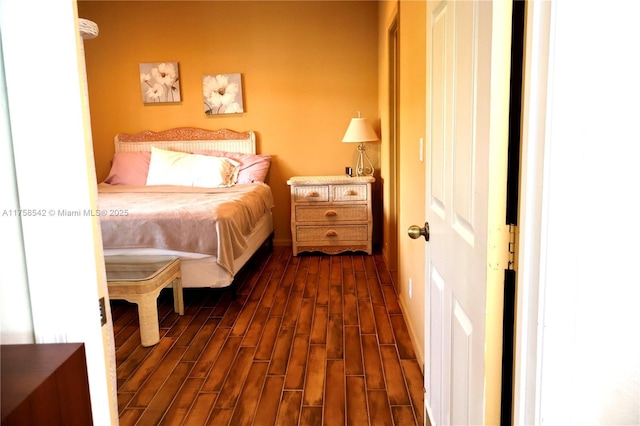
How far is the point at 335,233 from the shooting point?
4391 millimetres

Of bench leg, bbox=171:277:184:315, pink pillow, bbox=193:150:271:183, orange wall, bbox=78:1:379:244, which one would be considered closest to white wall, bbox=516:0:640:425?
bench leg, bbox=171:277:184:315

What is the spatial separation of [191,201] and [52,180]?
2.69 m

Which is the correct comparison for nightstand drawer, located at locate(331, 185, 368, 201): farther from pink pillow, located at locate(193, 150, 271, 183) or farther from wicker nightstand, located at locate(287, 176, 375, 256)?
pink pillow, located at locate(193, 150, 271, 183)

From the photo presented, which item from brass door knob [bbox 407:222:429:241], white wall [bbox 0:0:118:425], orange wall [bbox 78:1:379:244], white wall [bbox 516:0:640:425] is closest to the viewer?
white wall [bbox 516:0:640:425]

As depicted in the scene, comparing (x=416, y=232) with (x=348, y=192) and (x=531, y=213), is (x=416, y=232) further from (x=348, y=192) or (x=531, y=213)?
(x=348, y=192)

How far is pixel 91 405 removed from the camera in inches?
32.0

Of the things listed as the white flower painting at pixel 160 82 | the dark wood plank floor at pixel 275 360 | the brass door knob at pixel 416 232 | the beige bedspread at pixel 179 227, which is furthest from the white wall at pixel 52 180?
the white flower painting at pixel 160 82

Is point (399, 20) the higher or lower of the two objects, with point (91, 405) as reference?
higher

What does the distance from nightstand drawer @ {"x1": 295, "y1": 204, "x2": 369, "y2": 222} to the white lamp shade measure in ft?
2.18

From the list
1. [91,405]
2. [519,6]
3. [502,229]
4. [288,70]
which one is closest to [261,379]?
[91,405]

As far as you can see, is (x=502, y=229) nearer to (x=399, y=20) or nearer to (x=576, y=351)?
(x=576, y=351)

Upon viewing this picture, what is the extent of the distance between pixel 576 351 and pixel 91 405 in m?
0.86

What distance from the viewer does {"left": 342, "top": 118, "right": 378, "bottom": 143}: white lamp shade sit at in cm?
437

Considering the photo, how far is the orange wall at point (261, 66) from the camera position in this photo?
471 centimetres
